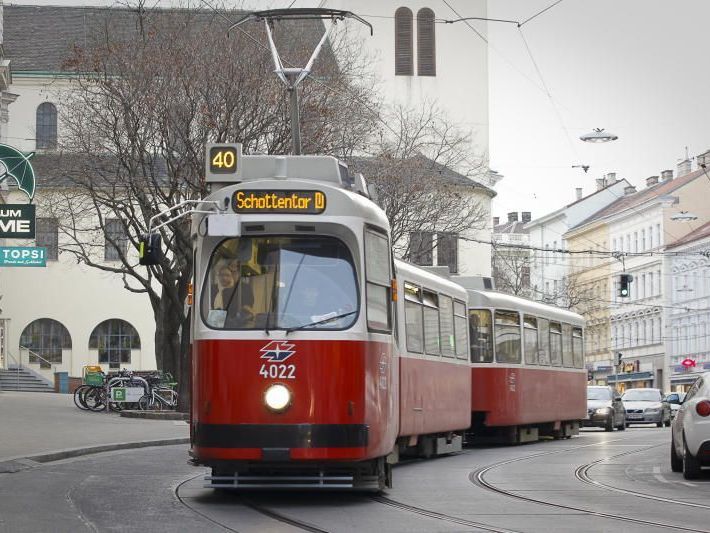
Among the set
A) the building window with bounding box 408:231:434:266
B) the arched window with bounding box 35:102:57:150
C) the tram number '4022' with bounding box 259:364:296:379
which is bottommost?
the tram number '4022' with bounding box 259:364:296:379

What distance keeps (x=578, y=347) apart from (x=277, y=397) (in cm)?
2214

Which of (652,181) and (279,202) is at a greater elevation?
(652,181)

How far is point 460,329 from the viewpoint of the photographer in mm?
26109

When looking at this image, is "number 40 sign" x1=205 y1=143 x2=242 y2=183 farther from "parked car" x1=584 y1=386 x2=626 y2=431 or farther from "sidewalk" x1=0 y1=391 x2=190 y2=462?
"parked car" x1=584 y1=386 x2=626 y2=431

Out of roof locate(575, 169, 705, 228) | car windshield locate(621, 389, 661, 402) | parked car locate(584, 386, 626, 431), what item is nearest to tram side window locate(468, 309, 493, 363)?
parked car locate(584, 386, 626, 431)

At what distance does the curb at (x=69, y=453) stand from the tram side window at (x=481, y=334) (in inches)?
227

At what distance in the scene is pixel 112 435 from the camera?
30312 millimetres

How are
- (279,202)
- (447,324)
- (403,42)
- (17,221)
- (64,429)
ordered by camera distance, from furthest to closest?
(403,42)
(64,429)
(17,221)
(447,324)
(279,202)

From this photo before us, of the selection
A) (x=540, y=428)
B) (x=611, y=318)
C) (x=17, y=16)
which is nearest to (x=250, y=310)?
(x=540, y=428)

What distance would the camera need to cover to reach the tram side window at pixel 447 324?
2408 centimetres

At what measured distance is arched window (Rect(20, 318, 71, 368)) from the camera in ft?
235

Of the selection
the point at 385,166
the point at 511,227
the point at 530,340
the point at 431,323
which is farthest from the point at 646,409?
the point at 511,227

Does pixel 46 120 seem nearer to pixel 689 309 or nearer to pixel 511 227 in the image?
pixel 689 309

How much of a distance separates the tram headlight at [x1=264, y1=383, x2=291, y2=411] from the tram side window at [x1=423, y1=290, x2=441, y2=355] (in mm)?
7206
